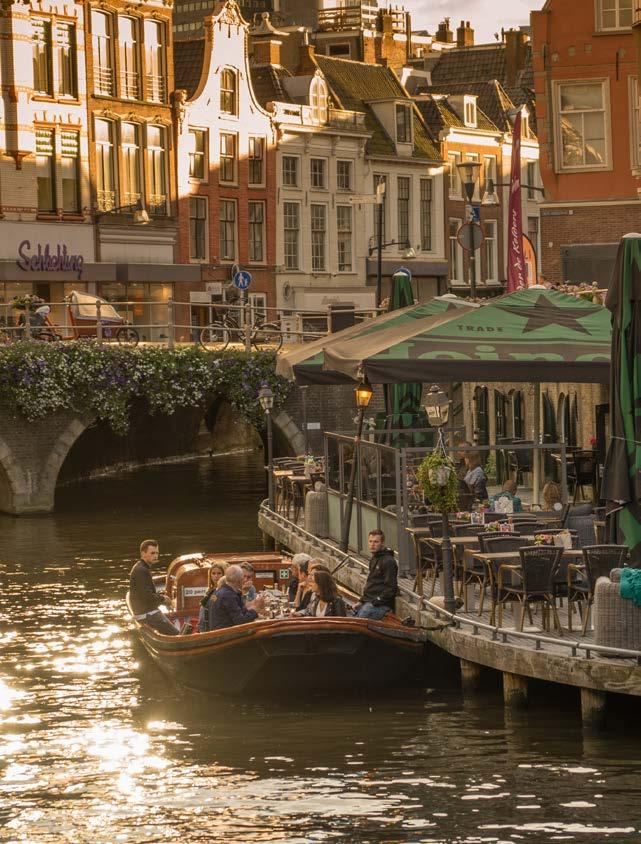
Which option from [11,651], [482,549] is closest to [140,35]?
[11,651]

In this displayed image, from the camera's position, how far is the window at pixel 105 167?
2080 inches

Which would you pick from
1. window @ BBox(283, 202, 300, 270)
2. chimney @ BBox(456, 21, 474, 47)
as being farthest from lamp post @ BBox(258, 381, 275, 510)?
chimney @ BBox(456, 21, 474, 47)

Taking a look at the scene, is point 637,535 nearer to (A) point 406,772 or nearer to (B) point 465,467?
(A) point 406,772

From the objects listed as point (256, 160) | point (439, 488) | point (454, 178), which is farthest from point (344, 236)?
point (439, 488)

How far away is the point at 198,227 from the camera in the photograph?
186 ft

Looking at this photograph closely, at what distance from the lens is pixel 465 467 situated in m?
26.1

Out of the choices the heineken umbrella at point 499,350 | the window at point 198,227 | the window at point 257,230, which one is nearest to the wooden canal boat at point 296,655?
the heineken umbrella at point 499,350

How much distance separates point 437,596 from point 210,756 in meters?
4.40

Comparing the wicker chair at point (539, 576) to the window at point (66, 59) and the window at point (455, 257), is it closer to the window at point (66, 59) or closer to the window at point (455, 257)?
the window at point (66, 59)

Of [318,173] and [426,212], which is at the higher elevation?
[318,173]

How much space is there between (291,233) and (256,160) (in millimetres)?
2858

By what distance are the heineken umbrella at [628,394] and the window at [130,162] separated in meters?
38.7

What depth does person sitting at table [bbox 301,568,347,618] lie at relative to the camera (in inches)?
725

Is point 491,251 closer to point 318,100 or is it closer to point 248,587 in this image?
point 318,100
